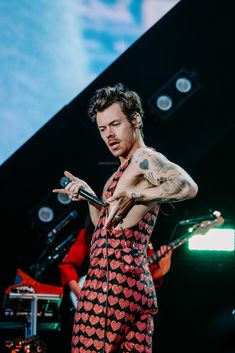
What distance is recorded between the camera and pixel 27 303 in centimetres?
488

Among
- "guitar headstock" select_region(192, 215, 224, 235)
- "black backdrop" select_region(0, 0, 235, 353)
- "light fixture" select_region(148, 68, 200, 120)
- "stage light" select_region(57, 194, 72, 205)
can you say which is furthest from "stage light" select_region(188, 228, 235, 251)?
"stage light" select_region(57, 194, 72, 205)

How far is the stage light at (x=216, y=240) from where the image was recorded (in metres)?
6.30

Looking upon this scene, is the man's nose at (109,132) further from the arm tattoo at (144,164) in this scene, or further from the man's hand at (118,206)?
the man's hand at (118,206)

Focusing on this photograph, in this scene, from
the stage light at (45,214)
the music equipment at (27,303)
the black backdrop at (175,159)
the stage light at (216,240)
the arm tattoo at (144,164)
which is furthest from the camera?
the stage light at (216,240)

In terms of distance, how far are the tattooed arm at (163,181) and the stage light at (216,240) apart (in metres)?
4.27

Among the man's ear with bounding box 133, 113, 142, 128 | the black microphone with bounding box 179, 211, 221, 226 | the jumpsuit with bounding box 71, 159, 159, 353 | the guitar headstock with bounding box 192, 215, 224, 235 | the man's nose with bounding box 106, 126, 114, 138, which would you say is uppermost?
the man's ear with bounding box 133, 113, 142, 128

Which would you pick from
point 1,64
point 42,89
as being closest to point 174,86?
point 42,89

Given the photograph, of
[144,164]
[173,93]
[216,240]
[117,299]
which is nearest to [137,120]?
[144,164]

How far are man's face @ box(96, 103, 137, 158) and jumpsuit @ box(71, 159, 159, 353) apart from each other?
0.38 meters

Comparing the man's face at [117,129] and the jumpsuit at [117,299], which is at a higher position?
the man's face at [117,129]

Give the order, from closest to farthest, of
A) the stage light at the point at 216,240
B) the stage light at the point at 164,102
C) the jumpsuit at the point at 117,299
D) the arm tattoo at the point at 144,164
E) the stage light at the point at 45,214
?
1. the jumpsuit at the point at 117,299
2. the arm tattoo at the point at 144,164
3. the stage light at the point at 45,214
4. the stage light at the point at 164,102
5. the stage light at the point at 216,240

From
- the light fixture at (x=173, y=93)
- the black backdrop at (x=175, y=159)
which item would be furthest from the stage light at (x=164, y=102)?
the black backdrop at (x=175, y=159)

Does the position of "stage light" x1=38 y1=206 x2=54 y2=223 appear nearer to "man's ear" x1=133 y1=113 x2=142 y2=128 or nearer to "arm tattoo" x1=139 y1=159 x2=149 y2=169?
"man's ear" x1=133 y1=113 x2=142 y2=128

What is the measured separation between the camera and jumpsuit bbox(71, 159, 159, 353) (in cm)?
204
